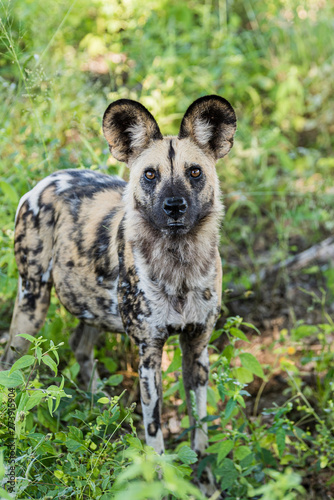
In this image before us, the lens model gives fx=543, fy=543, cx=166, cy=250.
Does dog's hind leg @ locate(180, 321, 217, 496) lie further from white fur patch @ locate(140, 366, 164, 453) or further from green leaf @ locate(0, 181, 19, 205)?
green leaf @ locate(0, 181, 19, 205)

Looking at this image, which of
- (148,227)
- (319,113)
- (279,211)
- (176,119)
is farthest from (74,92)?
(148,227)

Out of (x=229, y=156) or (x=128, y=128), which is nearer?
(x=128, y=128)

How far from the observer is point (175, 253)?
2.89 meters

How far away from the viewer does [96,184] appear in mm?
3582

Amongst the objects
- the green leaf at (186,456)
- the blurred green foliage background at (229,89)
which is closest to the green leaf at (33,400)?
the green leaf at (186,456)

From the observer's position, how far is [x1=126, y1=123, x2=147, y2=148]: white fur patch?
2.97m

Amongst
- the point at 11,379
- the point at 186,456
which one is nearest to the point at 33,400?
the point at 11,379

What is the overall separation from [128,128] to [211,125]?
458 mm

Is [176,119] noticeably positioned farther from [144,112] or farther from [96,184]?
[144,112]

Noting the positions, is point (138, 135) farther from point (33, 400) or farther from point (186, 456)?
point (186, 456)

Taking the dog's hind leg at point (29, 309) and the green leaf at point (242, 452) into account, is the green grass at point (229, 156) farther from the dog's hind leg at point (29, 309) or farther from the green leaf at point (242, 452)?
the dog's hind leg at point (29, 309)

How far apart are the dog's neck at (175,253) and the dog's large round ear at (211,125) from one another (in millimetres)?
400

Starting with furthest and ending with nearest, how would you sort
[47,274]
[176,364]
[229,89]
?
[229,89] → [47,274] → [176,364]

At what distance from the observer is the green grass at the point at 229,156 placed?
3.03m
